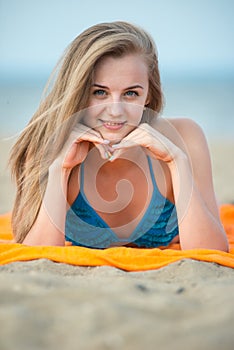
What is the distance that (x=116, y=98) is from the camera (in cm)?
286

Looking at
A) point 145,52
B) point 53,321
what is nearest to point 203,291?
point 53,321

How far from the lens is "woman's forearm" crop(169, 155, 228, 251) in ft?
9.29

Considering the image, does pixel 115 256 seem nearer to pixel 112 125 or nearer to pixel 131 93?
pixel 112 125

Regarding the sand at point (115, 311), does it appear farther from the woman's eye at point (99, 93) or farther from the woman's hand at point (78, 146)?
the woman's eye at point (99, 93)

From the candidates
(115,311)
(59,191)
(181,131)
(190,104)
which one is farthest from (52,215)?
(190,104)

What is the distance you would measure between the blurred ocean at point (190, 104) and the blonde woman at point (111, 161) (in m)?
5.27

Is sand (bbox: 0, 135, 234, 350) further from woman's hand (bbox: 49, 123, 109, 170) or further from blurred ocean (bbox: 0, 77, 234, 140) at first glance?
blurred ocean (bbox: 0, 77, 234, 140)

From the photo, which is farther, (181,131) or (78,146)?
(181,131)

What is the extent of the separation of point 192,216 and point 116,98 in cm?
68

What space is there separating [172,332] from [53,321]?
13.1 inches

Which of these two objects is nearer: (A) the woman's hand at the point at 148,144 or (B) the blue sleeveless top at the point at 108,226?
(A) the woman's hand at the point at 148,144

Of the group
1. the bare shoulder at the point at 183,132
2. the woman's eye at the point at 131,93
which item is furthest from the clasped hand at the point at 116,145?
the bare shoulder at the point at 183,132

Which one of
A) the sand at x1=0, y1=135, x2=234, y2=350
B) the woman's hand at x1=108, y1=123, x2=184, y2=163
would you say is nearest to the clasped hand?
the woman's hand at x1=108, y1=123, x2=184, y2=163

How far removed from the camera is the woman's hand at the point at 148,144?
9.42 ft
